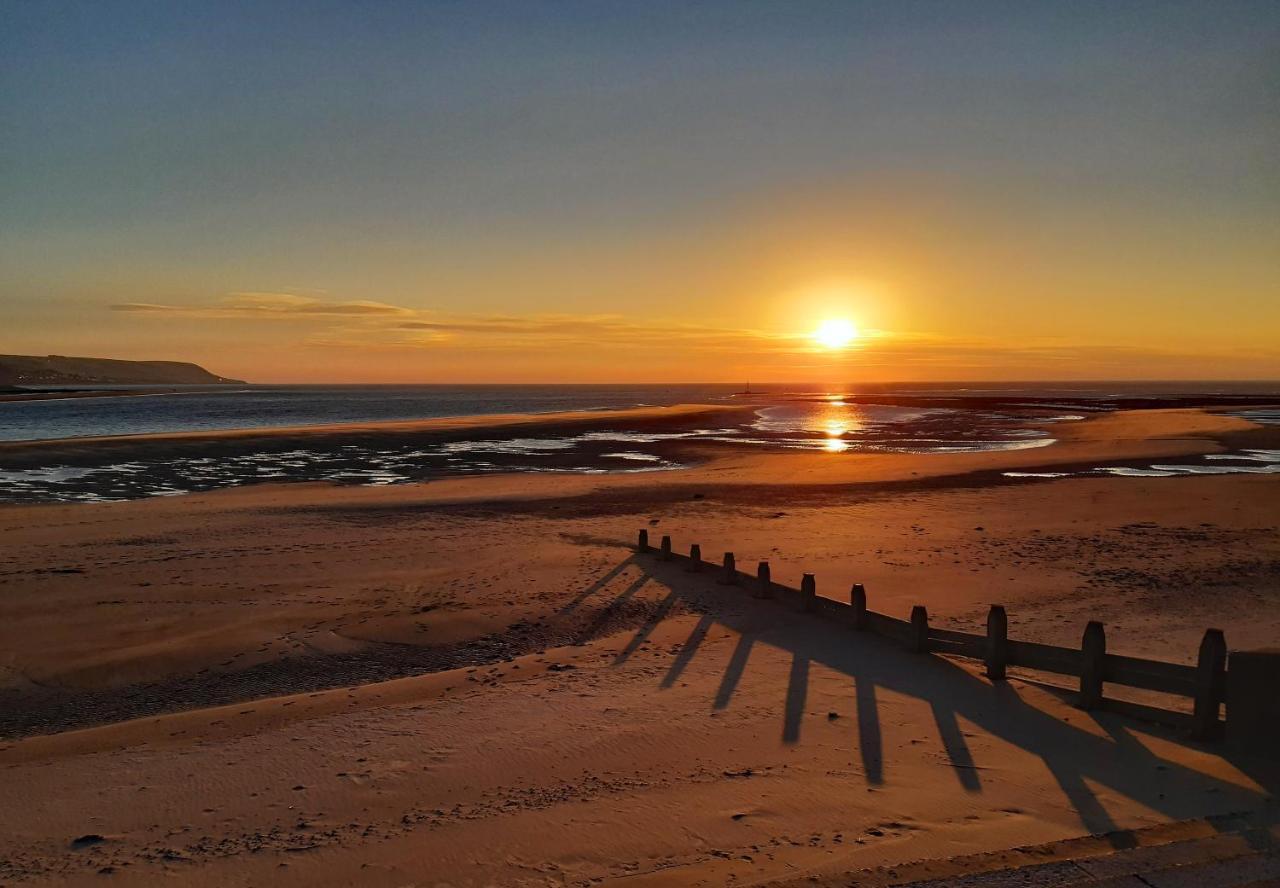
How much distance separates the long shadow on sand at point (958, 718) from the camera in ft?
20.6

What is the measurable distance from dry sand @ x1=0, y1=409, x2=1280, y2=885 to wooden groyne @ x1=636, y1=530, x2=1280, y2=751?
0.85ft

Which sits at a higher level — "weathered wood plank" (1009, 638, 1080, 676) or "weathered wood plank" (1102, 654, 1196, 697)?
"weathered wood plank" (1102, 654, 1196, 697)

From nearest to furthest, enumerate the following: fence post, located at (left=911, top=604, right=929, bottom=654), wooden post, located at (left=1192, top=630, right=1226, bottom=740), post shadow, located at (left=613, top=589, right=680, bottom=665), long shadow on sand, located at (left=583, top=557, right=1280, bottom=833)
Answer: long shadow on sand, located at (left=583, top=557, right=1280, bottom=833)
wooden post, located at (left=1192, top=630, right=1226, bottom=740)
fence post, located at (left=911, top=604, right=929, bottom=654)
post shadow, located at (left=613, top=589, right=680, bottom=665)

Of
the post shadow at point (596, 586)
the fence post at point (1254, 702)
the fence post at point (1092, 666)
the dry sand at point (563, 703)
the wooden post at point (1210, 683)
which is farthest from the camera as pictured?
the post shadow at point (596, 586)

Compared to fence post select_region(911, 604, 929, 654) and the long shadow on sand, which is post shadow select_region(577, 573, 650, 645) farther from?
fence post select_region(911, 604, 929, 654)

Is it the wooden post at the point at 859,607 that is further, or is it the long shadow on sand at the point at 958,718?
the wooden post at the point at 859,607

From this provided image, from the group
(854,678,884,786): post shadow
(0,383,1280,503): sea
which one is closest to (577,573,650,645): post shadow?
(854,678,884,786): post shadow

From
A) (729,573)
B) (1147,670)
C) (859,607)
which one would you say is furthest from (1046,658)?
(729,573)

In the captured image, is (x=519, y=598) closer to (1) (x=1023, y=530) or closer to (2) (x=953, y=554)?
(2) (x=953, y=554)

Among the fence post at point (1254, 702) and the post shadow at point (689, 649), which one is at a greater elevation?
the fence post at point (1254, 702)

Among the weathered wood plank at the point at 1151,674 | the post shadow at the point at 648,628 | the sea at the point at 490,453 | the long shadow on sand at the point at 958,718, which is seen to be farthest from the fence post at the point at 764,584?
the sea at the point at 490,453

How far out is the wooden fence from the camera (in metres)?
7.08

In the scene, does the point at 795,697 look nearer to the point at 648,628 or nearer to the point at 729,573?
the point at 648,628

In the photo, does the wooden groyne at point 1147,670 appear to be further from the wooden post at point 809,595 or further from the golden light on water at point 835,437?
the golden light on water at point 835,437
